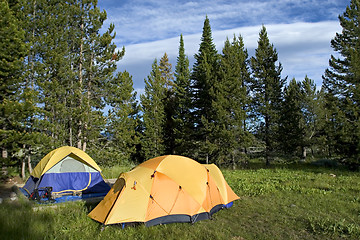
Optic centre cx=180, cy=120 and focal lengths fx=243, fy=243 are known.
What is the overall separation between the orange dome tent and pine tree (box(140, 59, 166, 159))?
1689 cm

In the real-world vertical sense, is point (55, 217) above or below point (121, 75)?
below

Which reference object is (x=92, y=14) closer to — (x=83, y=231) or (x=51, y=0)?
(x=51, y=0)

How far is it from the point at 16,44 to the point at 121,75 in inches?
302

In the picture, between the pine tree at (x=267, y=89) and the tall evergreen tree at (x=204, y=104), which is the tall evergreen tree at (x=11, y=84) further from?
the pine tree at (x=267, y=89)

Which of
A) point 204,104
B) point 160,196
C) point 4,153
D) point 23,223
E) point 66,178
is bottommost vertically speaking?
point 23,223

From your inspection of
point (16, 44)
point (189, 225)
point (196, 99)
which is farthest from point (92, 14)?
point (189, 225)

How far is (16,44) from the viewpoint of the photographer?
1216cm

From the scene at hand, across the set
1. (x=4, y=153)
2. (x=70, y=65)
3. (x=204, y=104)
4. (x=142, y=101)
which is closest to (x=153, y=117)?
(x=142, y=101)

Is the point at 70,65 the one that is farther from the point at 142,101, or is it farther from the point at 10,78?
the point at 142,101

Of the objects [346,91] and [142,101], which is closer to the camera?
[346,91]

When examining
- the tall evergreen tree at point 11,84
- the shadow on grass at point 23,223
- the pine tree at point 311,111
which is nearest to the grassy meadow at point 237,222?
the shadow on grass at point 23,223

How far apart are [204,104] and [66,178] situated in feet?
47.8

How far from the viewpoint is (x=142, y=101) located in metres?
25.3

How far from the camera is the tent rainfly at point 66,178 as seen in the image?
9.72 meters
